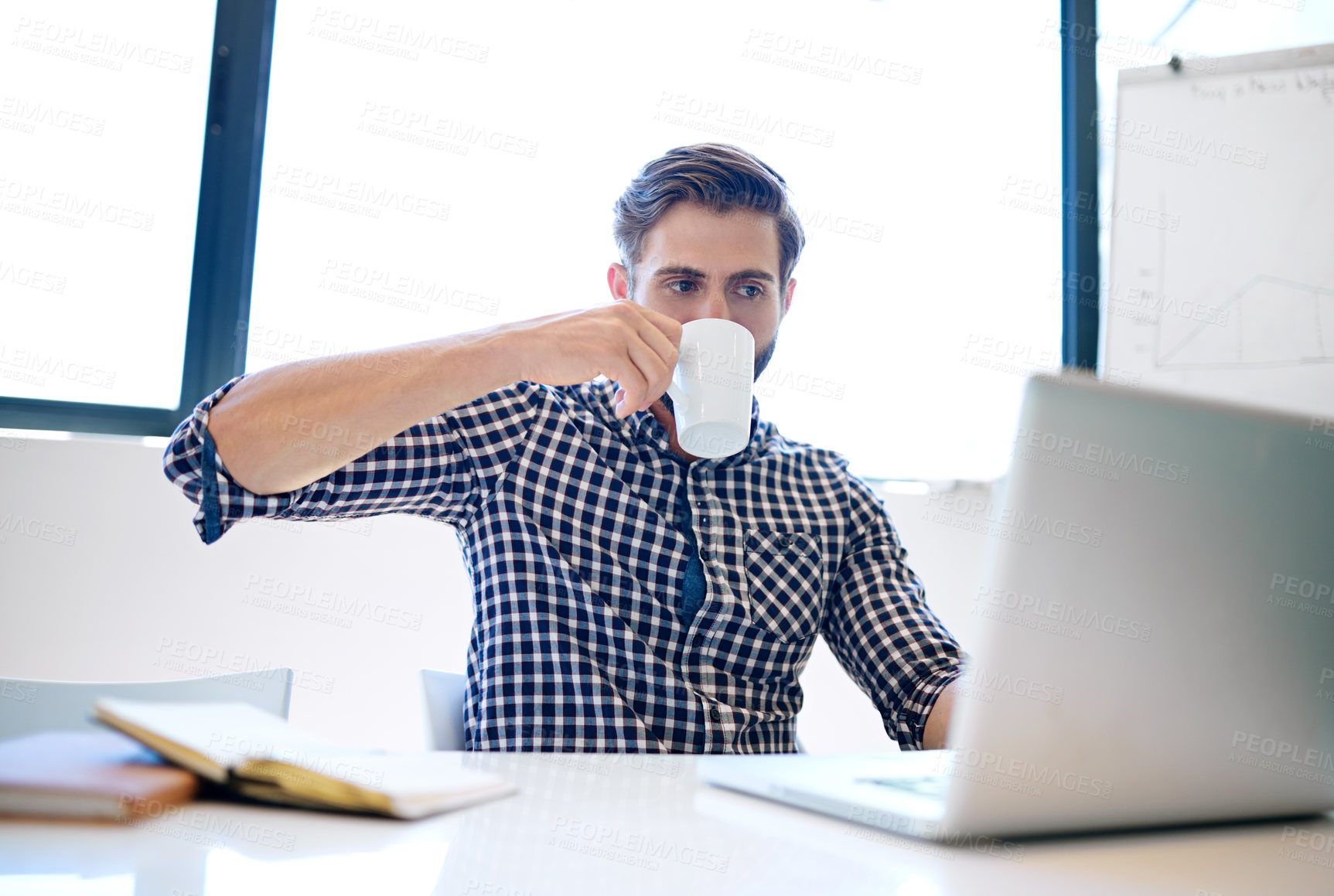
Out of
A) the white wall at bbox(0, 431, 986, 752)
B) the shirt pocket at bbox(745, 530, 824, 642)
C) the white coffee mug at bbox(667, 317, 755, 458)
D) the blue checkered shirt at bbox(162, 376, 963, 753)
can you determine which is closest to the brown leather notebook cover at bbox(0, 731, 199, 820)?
the blue checkered shirt at bbox(162, 376, 963, 753)

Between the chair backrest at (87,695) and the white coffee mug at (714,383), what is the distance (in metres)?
0.47

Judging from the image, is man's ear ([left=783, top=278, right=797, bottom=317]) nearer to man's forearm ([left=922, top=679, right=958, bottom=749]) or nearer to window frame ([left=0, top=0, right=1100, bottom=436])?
man's forearm ([left=922, top=679, right=958, bottom=749])

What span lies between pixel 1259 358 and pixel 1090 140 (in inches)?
29.0

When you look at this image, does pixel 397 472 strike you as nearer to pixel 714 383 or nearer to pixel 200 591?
pixel 714 383

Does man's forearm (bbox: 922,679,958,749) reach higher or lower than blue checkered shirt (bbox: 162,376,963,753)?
lower

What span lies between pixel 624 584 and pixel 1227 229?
6.26 ft

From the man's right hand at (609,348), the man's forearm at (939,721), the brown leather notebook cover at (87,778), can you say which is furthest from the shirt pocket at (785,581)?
the brown leather notebook cover at (87,778)

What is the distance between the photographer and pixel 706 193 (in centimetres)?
131

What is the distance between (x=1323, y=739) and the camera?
0.57 metres

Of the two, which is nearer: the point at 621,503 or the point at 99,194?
the point at 621,503

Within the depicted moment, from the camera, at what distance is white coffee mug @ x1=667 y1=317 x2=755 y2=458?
97 centimetres

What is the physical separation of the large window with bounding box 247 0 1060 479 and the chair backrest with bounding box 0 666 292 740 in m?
1.08

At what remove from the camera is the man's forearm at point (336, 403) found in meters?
0.92

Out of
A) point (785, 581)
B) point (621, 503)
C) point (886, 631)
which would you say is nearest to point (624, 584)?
point (621, 503)
